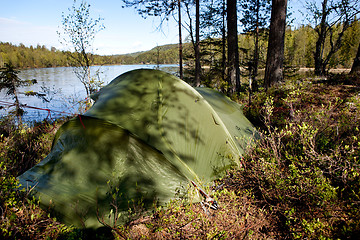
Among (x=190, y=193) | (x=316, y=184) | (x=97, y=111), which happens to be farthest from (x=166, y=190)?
(x=316, y=184)

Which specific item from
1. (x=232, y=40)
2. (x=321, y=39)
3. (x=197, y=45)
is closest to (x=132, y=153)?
(x=232, y=40)

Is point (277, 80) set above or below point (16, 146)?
above

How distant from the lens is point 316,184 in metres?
2.51

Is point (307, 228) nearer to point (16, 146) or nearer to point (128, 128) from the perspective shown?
point (128, 128)

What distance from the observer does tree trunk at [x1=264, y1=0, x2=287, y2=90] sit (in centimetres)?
643

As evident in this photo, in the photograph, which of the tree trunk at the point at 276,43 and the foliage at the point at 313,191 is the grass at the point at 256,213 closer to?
the foliage at the point at 313,191

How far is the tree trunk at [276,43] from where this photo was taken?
21.1 feet

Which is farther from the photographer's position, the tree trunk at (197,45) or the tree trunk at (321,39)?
the tree trunk at (197,45)

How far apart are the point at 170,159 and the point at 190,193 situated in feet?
1.80

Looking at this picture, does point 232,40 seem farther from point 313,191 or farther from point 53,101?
point 53,101

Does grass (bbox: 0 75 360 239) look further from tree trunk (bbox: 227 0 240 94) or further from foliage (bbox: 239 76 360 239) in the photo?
tree trunk (bbox: 227 0 240 94)

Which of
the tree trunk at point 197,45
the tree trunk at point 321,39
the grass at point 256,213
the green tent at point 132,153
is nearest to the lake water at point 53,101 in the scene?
the green tent at point 132,153

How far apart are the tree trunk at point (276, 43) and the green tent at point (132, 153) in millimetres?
4668

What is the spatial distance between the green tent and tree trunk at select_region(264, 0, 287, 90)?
4668 mm
